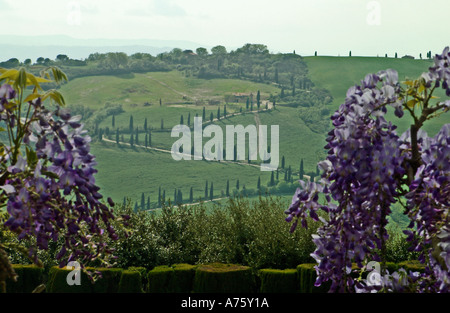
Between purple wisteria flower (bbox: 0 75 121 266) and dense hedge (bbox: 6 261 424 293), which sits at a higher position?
purple wisteria flower (bbox: 0 75 121 266)

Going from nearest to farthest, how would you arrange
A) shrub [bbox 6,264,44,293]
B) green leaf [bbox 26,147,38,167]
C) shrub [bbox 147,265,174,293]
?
green leaf [bbox 26,147,38,167]
shrub [bbox 147,265,174,293]
shrub [bbox 6,264,44,293]

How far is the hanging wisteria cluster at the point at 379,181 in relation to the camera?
4609mm

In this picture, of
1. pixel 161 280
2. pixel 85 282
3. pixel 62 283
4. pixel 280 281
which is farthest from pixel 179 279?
pixel 62 283

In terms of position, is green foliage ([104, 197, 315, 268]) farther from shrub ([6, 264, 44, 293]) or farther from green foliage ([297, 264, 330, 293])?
shrub ([6, 264, 44, 293])

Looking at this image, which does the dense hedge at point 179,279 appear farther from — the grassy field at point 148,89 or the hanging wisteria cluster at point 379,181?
the grassy field at point 148,89

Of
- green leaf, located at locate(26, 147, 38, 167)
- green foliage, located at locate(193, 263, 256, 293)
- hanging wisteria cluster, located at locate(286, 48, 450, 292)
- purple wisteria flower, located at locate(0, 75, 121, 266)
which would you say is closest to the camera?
purple wisteria flower, located at locate(0, 75, 121, 266)

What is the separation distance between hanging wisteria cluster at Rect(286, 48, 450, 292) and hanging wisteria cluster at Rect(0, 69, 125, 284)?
1.67 meters

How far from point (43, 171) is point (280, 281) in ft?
30.1

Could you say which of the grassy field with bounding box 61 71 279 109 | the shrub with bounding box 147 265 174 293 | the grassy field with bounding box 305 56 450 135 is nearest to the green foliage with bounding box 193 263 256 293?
the shrub with bounding box 147 265 174 293

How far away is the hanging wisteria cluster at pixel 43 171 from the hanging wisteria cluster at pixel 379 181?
1668mm

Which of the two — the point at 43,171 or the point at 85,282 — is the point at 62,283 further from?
the point at 43,171

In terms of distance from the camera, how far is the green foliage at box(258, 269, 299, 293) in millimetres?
12656
